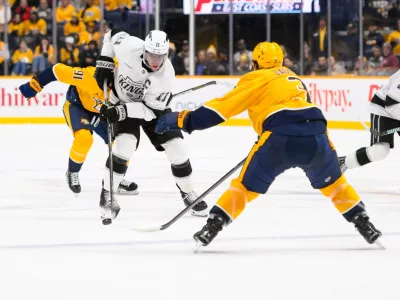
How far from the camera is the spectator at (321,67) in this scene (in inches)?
488

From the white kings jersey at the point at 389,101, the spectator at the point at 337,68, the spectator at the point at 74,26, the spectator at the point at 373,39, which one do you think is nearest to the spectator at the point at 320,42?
the spectator at the point at 337,68

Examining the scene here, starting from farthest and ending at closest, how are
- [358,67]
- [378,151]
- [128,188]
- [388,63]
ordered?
[358,67]
[388,63]
[128,188]
[378,151]

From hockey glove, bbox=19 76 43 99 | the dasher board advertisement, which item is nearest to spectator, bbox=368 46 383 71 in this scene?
the dasher board advertisement

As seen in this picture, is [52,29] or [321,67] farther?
[52,29]

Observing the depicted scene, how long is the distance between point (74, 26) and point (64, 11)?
0.23 meters

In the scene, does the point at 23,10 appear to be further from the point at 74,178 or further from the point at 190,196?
the point at 190,196

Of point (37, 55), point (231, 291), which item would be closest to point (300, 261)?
point (231, 291)

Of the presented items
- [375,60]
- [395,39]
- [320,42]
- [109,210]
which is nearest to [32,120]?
[320,42]

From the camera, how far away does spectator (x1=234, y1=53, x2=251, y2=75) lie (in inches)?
512

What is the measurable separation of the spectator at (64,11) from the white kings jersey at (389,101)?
24.3ft

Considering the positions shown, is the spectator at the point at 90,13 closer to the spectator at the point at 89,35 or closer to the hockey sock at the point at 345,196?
the spectator at the point at 89,35

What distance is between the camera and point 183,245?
447 centimetres

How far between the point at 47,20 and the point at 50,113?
169 cm

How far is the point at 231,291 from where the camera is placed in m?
3.44
